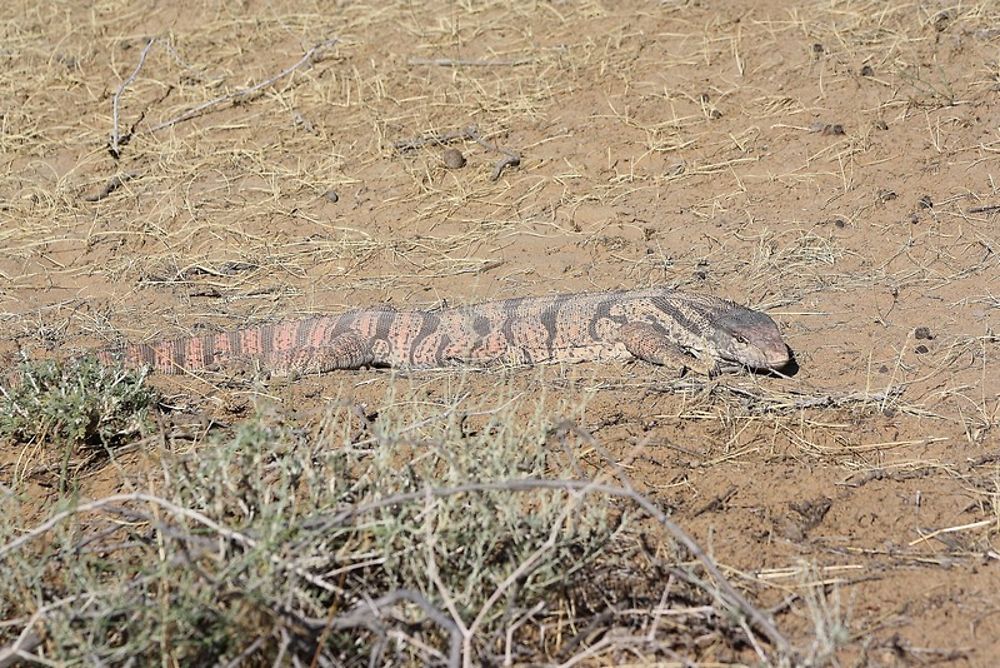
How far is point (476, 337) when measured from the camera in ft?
25.1

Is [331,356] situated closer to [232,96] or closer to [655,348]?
[655,348]

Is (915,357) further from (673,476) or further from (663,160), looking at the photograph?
(663,160)

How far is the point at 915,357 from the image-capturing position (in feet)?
21.5

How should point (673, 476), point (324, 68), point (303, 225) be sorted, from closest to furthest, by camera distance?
point (673, 476)
point (303, 225)
point (324, 68)

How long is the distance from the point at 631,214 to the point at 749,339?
7.68 ft

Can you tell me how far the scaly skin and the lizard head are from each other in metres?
0.03

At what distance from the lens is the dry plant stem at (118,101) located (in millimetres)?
10812

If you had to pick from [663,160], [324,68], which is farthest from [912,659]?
[324,68]

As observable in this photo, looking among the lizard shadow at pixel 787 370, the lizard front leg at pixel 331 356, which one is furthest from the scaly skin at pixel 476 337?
the lizard shadow at pixel 787 370

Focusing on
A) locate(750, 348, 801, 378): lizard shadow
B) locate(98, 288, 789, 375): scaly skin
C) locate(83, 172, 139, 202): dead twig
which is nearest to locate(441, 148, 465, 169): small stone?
locate(98, 288, 789, 375): scaly skin

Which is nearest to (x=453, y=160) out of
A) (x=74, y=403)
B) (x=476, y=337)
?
(x=476, y=337)

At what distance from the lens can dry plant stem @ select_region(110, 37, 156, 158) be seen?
1081cm

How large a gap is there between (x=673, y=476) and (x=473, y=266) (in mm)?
3607

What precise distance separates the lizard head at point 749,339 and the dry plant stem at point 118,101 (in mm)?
6237
